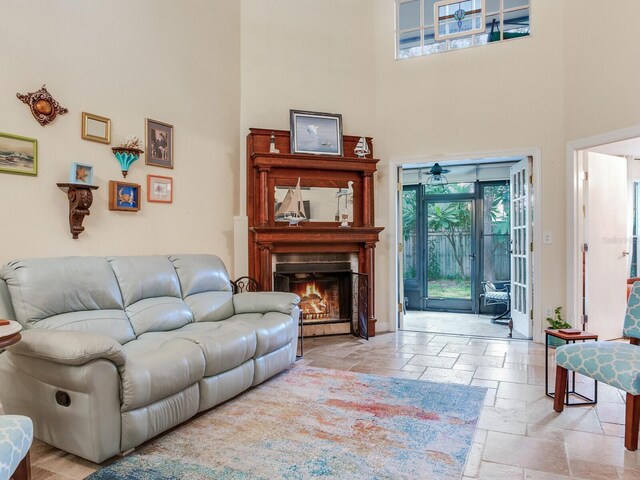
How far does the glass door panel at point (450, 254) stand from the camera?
22.9 ft

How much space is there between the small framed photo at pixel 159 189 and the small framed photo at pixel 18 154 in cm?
99

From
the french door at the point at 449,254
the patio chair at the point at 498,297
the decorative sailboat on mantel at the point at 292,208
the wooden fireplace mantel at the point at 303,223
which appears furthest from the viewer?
the french door at the point at 449,254

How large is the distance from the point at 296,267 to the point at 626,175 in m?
3.83

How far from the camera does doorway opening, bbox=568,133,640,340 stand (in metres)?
4.42

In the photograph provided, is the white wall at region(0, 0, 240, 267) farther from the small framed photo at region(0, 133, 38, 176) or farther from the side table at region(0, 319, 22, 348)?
the side table at region(0, 319, 22, 348)

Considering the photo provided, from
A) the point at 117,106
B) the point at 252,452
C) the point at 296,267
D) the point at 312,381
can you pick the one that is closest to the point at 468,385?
A: the point at 312,381

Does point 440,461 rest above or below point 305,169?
below

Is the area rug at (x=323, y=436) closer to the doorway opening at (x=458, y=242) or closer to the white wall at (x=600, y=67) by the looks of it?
the white wall at (x=600, y=67)

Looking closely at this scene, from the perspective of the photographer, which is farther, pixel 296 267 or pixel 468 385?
pixel 296 267

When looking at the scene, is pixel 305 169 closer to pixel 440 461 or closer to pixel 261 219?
pixel 261 219

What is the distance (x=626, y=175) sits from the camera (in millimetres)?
4742

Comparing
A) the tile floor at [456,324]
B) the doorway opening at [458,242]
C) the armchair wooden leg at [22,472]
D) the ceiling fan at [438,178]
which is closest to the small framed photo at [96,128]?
the armchair wooden leg at [22,472]

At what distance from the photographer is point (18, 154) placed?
2.80m

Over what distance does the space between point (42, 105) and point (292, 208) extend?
2.46 metres
